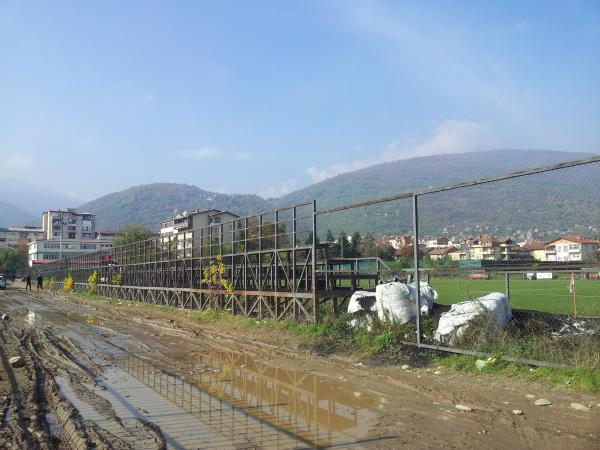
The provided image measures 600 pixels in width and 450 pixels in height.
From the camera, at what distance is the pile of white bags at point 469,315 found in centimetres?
924

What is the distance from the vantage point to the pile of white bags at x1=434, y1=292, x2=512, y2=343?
30.3 ft

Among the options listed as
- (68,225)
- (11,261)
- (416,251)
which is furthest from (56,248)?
(416,251)

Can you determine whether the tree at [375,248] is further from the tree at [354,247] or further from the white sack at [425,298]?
the white sack at [425,298]

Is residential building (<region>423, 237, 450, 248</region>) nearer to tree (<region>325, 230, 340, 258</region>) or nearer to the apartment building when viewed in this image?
the apartment building

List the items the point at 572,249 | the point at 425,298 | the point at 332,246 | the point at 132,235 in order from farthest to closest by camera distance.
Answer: the point at 132,235
the point at 332,246
the point at 425,298
the point at 572,249

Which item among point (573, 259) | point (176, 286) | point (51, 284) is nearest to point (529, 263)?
point (573, 259)

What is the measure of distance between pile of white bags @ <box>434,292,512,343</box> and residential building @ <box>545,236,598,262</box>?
1389 millimetres

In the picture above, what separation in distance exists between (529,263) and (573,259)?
954 millimetres

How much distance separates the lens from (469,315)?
366 inches

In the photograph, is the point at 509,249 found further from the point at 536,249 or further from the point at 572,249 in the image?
the point at 572,249

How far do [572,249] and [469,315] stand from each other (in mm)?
2148

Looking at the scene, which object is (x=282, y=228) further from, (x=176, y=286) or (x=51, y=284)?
Answer: (x=51, y=284)

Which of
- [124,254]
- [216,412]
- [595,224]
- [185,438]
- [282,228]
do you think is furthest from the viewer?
[124,254]

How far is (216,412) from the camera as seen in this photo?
667 centimetres
